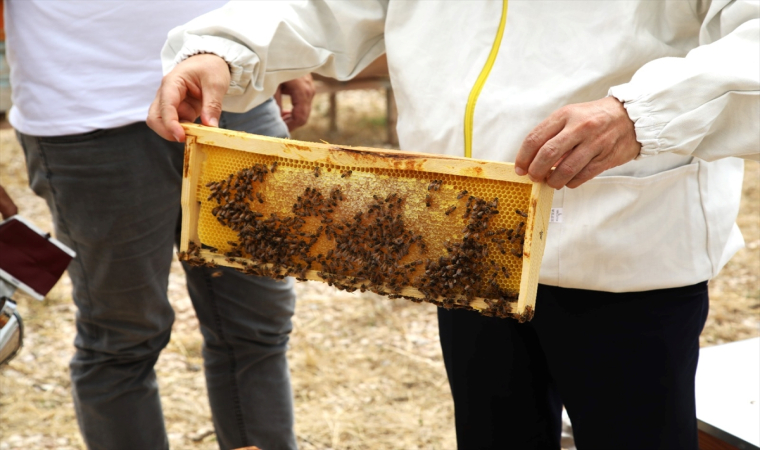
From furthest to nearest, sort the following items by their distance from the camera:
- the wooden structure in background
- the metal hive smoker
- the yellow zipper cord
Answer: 1. the wooden structure in background
2. the yellow zipper cord
3. the metal hive smoker

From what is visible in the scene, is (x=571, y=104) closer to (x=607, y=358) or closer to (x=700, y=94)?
(x=700, y=94)

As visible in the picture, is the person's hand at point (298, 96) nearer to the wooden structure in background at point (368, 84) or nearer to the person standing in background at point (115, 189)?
the person standing in background at point (115, 189)

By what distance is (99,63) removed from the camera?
7.29 ft

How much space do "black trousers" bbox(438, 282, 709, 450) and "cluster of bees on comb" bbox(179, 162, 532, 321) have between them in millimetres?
295

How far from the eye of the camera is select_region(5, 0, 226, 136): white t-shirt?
219cm

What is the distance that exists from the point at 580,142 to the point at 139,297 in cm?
158

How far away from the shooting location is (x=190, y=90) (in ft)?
5.64

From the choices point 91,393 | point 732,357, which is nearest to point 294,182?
point 91,393

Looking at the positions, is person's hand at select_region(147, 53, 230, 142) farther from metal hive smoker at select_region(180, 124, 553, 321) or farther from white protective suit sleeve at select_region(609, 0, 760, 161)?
white protective suit sleeve at select_region(609, 0, 760, 161)

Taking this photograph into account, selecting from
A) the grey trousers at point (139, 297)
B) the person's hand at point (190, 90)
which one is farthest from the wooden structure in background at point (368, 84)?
the person's hand at point (190, 90)

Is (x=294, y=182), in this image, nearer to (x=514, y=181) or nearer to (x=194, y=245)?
(x=194, y=245)

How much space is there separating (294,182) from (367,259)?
250mm

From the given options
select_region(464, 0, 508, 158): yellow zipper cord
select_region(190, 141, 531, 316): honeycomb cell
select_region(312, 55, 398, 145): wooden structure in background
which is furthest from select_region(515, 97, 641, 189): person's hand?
select_region(312, 55, 398, 145): wooden structure in background

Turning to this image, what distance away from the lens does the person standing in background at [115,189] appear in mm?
2211
